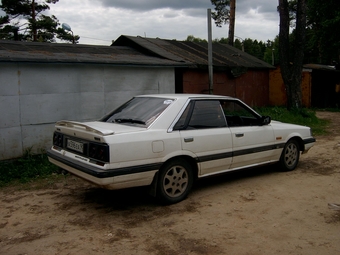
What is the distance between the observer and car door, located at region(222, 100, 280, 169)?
18.5ft

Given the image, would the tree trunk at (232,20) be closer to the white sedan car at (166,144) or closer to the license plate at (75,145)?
the white sedan car at (166,144)

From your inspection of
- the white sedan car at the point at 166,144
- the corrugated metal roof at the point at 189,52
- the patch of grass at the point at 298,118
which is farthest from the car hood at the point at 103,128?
the patch of grass at the point at 298,118

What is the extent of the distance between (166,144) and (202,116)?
0.94 meters

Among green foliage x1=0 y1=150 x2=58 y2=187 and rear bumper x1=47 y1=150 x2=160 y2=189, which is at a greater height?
rear bumper x1=47 y1=150 x2=160 y2=189

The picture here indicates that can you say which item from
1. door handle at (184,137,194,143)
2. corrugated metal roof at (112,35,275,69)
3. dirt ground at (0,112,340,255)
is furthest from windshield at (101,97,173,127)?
corrugated metal roof at (112,35,275,69)

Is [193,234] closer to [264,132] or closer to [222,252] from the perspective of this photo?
[222,252]

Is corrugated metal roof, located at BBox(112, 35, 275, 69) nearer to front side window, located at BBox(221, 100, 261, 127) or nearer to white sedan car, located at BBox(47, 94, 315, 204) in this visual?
front side window, located at BBox(221, 100, 261, 127)

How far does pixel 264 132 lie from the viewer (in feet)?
19.9

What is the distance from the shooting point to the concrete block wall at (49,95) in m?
7.34

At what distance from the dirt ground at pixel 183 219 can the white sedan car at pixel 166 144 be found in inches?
16.6

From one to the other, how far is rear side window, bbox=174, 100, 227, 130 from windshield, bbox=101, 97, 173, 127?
32 cm

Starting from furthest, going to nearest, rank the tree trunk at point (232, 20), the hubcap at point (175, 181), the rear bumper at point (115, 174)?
the tree trunk at point (232, 20)
the hubcap at point (175, 181)
the rear bumper at point (115, 174)

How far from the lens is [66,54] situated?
897cm

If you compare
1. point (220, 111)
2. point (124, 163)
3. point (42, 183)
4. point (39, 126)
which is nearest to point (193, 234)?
point (124, 163)
